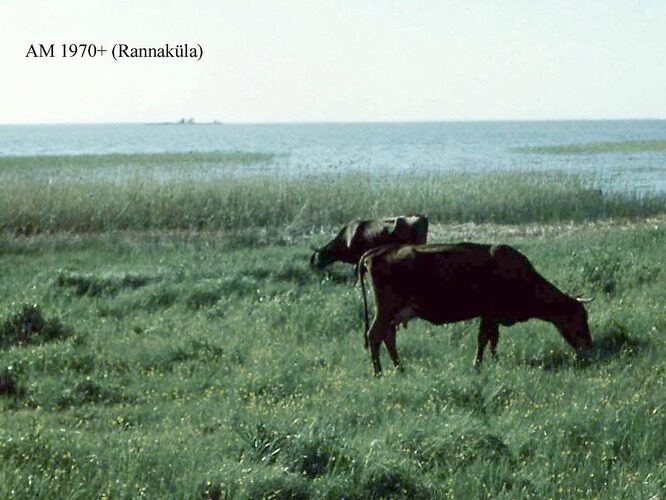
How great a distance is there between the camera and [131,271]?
1612 cm

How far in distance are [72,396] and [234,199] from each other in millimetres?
17205

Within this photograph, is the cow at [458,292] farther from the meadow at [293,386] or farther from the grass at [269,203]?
the grass at [269,203]

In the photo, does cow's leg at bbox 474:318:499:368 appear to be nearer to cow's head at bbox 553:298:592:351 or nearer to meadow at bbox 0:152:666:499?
meadow at bbox 0:152:666:499

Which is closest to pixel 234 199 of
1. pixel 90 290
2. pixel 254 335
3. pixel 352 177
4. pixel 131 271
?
pixel 352 177

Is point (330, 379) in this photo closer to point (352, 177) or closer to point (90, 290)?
point (90, 290)

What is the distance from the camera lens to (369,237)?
15.1m

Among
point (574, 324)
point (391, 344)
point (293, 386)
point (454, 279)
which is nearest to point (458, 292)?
point (454, 279)

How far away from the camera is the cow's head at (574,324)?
34.2ft

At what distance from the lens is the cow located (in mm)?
10039

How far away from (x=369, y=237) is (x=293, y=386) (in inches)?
243

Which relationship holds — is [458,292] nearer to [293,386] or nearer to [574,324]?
[574,324]

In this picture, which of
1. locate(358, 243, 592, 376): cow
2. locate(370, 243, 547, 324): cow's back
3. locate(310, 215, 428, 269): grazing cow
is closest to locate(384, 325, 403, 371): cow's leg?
locate(358, 243, 592, 376): cow

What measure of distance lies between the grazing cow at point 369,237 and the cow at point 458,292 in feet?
13.7

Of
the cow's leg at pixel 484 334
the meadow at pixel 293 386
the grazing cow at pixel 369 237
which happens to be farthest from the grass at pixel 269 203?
the cow's leg at pixel 484 334
